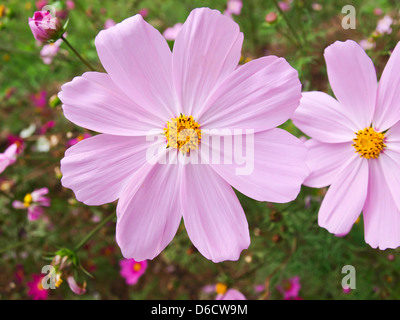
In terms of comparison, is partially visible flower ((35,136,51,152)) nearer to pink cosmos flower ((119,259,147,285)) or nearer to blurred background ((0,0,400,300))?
blurred background ((0,0,400,300))

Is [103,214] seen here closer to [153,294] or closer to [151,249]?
[153,294]

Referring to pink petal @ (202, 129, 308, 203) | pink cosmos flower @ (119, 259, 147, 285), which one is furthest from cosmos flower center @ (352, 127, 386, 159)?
pink cosmos flower @ (119, 259, 147, 285)

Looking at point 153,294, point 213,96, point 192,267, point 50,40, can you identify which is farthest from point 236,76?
point 153,294

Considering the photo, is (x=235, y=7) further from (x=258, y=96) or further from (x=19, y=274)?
(x=19, y=274)

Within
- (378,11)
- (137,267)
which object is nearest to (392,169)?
(137,267)

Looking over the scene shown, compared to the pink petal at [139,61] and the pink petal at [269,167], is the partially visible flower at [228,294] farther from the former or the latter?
the pink petal at [139,61]
